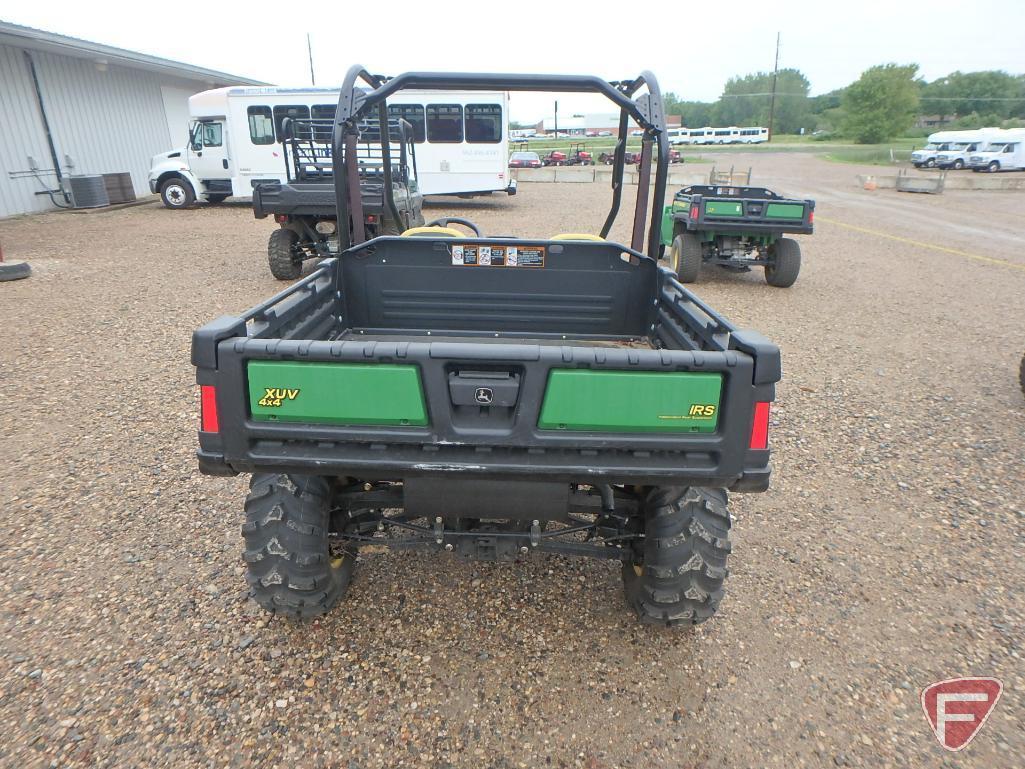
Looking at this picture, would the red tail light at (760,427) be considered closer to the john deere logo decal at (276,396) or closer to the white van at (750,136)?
the john deere logo decal at (276,396)

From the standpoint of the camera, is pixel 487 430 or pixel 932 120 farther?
pixel 932 120

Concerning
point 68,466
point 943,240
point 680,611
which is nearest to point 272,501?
point 680,611

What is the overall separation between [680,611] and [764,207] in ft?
23.9

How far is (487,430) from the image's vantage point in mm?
2064

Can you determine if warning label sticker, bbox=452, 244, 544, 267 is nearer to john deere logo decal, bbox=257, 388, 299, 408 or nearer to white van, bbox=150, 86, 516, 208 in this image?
john deere logo decal, bbox=257, 388, 299, 408

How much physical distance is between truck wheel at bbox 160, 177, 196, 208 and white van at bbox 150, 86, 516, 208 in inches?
1.0

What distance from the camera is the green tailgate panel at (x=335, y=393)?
2.01m

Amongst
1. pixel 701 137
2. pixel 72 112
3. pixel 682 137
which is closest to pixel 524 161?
pixel 72 112

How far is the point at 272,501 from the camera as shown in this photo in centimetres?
244

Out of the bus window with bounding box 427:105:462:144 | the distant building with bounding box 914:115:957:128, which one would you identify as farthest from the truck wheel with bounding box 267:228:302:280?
the distant building with bounding box 914:115:957:128

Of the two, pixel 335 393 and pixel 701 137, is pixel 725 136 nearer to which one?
pixel 701 137

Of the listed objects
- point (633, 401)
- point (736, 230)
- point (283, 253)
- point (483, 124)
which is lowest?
point (283, 253)

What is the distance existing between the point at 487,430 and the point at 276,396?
0.68 m

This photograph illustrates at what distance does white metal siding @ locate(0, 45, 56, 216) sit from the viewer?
14.6 m
